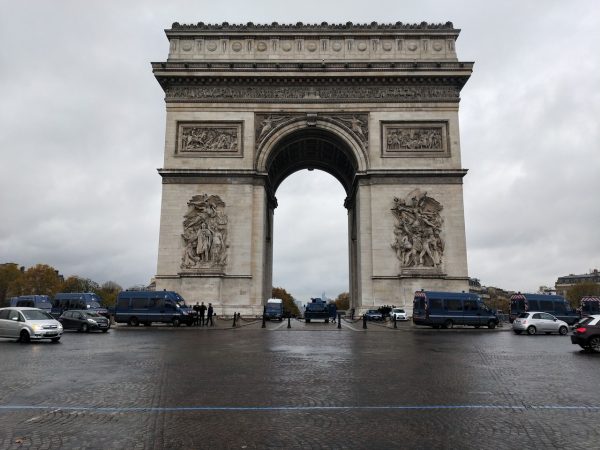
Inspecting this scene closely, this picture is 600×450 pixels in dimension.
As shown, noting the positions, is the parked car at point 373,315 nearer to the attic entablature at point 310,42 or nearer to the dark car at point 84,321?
the dark car at point 84,321

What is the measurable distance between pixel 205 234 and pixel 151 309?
22.2 ft

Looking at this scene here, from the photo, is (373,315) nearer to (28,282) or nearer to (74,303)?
(74,303)

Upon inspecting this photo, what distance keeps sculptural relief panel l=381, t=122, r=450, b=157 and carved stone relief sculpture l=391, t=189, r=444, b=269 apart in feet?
10.1

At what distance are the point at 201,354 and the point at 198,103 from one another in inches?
1001

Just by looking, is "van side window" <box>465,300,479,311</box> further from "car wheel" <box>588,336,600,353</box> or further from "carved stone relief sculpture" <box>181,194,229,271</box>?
"carved stone relief sculpture" <box>181,194,229,271</box>

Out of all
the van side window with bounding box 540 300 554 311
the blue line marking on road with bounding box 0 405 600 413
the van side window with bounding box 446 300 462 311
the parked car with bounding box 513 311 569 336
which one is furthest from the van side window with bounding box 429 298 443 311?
the blue line marking on road with bounding box 0 405 600 413

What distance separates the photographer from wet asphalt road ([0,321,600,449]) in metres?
5.35

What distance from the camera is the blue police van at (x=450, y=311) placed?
26.4 m

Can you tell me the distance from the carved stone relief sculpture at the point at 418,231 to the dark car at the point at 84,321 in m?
18.7

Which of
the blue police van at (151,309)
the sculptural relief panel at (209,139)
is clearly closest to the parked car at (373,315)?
the blue police van at (151,309)

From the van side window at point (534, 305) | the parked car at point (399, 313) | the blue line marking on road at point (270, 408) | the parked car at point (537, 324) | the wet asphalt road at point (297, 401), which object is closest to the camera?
the wet asphalt road at point (297, 401)

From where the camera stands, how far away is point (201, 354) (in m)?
13.3

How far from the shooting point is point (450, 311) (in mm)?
26688

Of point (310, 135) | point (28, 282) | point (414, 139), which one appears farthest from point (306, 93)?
point (28, 282)
